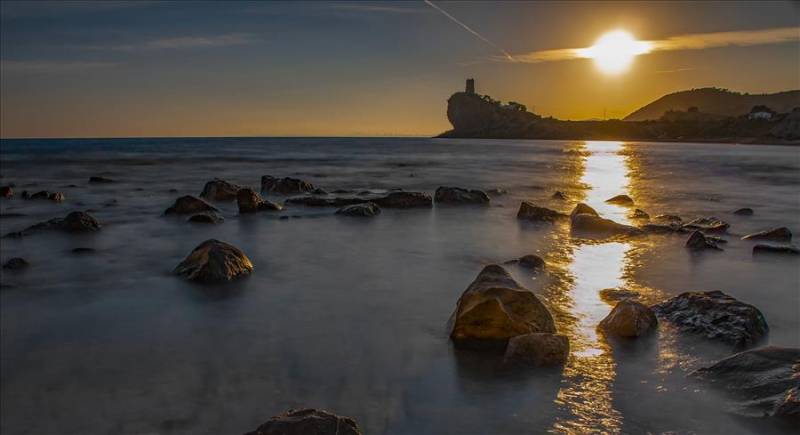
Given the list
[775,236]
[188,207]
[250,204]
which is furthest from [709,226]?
[188,207]

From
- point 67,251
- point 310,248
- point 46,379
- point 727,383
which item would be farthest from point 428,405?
point 67,251

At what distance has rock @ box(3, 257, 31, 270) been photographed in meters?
9.41

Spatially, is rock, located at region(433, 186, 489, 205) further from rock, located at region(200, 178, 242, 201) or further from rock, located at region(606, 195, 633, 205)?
rock, located at region(200, 178, 242, 201)

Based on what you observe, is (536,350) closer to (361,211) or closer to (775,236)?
(775,236)

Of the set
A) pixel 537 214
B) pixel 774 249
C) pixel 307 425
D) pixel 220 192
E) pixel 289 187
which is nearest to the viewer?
pixel 307 425

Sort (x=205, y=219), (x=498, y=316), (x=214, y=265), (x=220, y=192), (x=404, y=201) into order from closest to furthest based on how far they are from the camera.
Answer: (x=498, y=316), (x=214, y=265), (x=205, y=219), (x=404, y=201), (x=220, y=192)

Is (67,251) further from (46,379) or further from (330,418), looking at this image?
(330,418)

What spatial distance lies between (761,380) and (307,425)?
11.6ft

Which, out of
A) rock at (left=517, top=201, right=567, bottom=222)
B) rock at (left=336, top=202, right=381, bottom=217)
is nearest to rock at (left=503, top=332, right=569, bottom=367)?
rock at (left=517, top=201, right=567, bottom=222)

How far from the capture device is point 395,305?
740 cm

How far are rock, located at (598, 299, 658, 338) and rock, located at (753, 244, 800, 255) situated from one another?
5477 mm

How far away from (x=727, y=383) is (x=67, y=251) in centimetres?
→ 1091

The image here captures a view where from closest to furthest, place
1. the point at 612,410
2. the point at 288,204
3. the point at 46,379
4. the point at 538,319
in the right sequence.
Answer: the point at 612,410
the point at 46,379
the point at 538,319
the point at 288,204

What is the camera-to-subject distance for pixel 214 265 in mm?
8289
